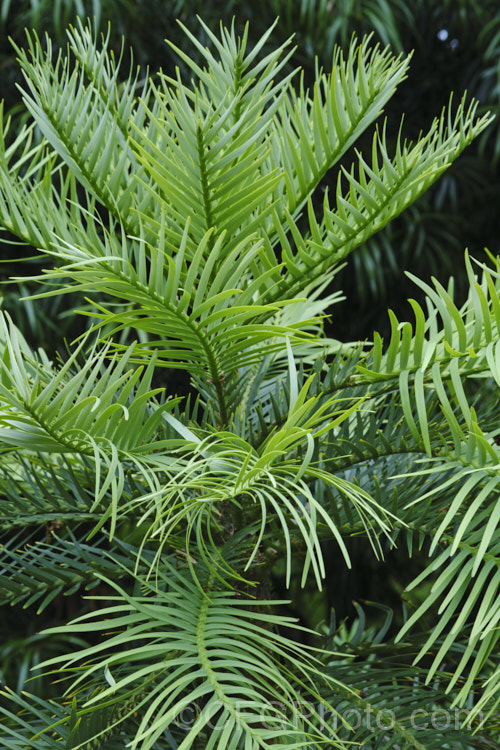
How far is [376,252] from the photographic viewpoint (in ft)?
4.48

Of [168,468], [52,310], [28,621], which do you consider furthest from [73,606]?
[168,468]

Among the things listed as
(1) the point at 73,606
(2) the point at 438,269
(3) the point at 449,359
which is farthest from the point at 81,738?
(2) the point at 438,269

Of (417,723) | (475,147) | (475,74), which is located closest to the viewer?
(417,723)

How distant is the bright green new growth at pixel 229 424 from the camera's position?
1.00 feet

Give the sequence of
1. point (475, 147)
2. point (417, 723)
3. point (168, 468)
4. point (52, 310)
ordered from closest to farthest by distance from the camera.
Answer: point (168, 468), point (417, 723), point (52, 310), point (475, 147)

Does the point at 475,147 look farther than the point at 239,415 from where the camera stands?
Yes

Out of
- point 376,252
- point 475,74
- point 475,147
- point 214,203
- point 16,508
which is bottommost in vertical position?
point 16,508

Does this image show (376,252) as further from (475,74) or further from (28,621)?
(28,621)

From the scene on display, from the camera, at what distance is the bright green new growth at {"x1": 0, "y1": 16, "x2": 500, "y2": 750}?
305mm

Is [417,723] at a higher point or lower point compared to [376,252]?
lower

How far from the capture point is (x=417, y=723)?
0.43 m

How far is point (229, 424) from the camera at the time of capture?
0.44m

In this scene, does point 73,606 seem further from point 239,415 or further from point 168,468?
point 168,468

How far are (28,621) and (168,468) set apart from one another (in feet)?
4.16
